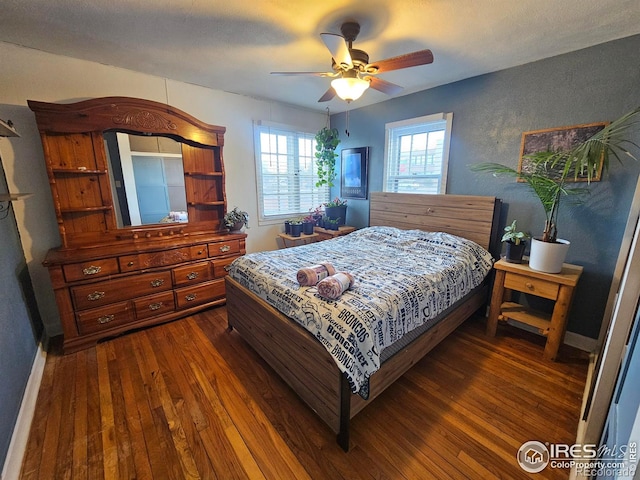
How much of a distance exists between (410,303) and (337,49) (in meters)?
1.67

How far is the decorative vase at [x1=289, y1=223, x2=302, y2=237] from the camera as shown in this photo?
12.3 feet

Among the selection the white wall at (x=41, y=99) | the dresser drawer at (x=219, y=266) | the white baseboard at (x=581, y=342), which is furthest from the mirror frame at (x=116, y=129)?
the white baseboard at (x=581, y=342)

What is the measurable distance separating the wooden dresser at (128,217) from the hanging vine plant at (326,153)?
4.62 feet

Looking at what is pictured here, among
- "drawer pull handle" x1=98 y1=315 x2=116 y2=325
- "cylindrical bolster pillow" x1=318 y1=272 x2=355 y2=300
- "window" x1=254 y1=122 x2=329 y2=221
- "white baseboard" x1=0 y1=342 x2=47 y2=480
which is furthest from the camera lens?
"window" x1=254 y1=122 x2=329 y2=221

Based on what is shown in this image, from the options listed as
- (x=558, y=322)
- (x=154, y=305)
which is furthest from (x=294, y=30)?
(x=558, y=322)

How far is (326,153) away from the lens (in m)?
3.91

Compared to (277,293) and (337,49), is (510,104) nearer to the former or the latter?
(337,49)

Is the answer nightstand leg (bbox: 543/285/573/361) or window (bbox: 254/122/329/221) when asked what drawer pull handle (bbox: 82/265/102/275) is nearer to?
window (bbox: 254/122/329/221)

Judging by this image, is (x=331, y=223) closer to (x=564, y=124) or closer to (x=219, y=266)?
(x=219, y=266)

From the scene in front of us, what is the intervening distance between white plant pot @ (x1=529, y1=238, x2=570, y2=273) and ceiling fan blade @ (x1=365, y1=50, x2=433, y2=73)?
164 centimetres

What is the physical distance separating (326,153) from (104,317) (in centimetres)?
323

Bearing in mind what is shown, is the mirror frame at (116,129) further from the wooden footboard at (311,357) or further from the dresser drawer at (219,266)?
the wooden footboard at (311,357)

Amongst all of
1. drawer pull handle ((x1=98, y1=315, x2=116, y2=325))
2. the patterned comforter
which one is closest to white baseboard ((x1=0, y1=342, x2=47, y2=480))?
drawer pull handle ((x1=98, y1=315, x2=116, y2=325))

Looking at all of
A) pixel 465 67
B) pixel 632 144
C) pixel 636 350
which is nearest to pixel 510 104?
pixel 465 67
